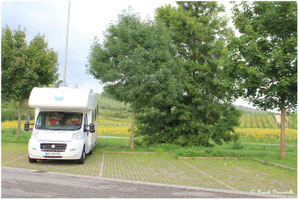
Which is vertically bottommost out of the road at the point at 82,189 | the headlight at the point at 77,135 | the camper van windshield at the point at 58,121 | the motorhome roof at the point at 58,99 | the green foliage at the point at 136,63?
the road at the point at 82,189

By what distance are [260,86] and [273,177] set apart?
5.06m

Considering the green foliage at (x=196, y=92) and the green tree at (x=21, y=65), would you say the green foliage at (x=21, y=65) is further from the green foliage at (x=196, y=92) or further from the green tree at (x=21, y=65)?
the green foliage at (x=196, y=92)

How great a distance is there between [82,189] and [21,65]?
12145 mm

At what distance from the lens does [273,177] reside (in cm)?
940

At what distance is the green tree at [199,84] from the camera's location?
16797mm

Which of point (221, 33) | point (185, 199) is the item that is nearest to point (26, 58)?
point (221, 33)

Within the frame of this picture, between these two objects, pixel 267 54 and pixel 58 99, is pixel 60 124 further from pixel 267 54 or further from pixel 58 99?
pixel 267 54

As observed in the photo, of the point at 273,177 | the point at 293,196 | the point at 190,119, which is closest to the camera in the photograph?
the point at 293,196

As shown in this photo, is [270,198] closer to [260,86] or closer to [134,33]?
[260,86]

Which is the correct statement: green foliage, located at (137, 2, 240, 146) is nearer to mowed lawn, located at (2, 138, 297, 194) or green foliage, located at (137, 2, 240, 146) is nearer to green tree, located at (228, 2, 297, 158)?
green tree, located at (228, 2, 297, 158)

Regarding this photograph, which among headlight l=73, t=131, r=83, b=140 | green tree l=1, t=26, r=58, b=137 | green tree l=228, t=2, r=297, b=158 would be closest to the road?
headlight l=73, t=131, r=83, b=140

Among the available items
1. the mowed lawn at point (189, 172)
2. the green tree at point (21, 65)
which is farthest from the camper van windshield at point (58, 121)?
the green tree at point (21, 65)

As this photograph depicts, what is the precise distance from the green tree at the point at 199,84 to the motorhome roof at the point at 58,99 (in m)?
6.14

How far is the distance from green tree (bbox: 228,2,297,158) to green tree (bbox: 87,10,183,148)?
3.37 m
